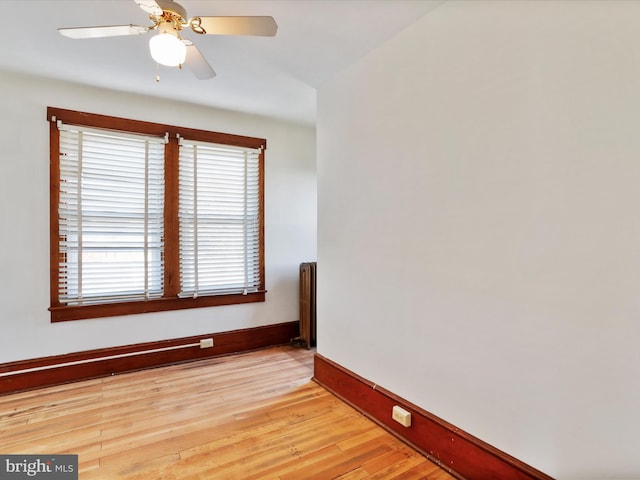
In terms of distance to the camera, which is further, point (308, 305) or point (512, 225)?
point (308, 305)

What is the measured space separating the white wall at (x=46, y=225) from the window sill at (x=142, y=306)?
2.3 inches

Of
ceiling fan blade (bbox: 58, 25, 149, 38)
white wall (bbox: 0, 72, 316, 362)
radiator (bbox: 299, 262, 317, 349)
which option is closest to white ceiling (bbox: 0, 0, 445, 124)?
white wall (bbox: 0, 72, 316, 362)

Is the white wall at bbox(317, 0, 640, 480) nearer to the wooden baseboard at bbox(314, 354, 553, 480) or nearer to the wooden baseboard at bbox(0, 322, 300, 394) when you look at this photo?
the wooden baseboard at bbox(314, 354, 553, 480)

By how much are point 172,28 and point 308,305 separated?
3.00 metres

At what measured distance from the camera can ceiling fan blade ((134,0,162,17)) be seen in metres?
1.52

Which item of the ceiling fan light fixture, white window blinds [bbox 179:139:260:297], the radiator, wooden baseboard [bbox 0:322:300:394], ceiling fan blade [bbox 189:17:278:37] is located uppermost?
ceiling fan blade [bbox 189:17:278:37]

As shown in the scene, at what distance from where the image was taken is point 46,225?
115 inches

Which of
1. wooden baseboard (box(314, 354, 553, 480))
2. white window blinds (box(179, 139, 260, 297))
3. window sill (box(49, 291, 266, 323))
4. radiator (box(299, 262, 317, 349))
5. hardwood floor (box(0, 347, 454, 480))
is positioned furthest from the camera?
radiator (box(299, 262, 317, 349))

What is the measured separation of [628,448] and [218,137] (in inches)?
151

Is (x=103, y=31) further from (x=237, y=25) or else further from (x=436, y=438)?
(x=436, y=438)

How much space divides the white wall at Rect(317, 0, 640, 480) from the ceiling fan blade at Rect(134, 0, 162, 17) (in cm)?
140

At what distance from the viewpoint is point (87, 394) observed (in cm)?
278

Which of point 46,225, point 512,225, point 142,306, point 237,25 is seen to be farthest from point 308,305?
point 237,25

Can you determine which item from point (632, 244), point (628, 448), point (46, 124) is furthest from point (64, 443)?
point (632, 244)
